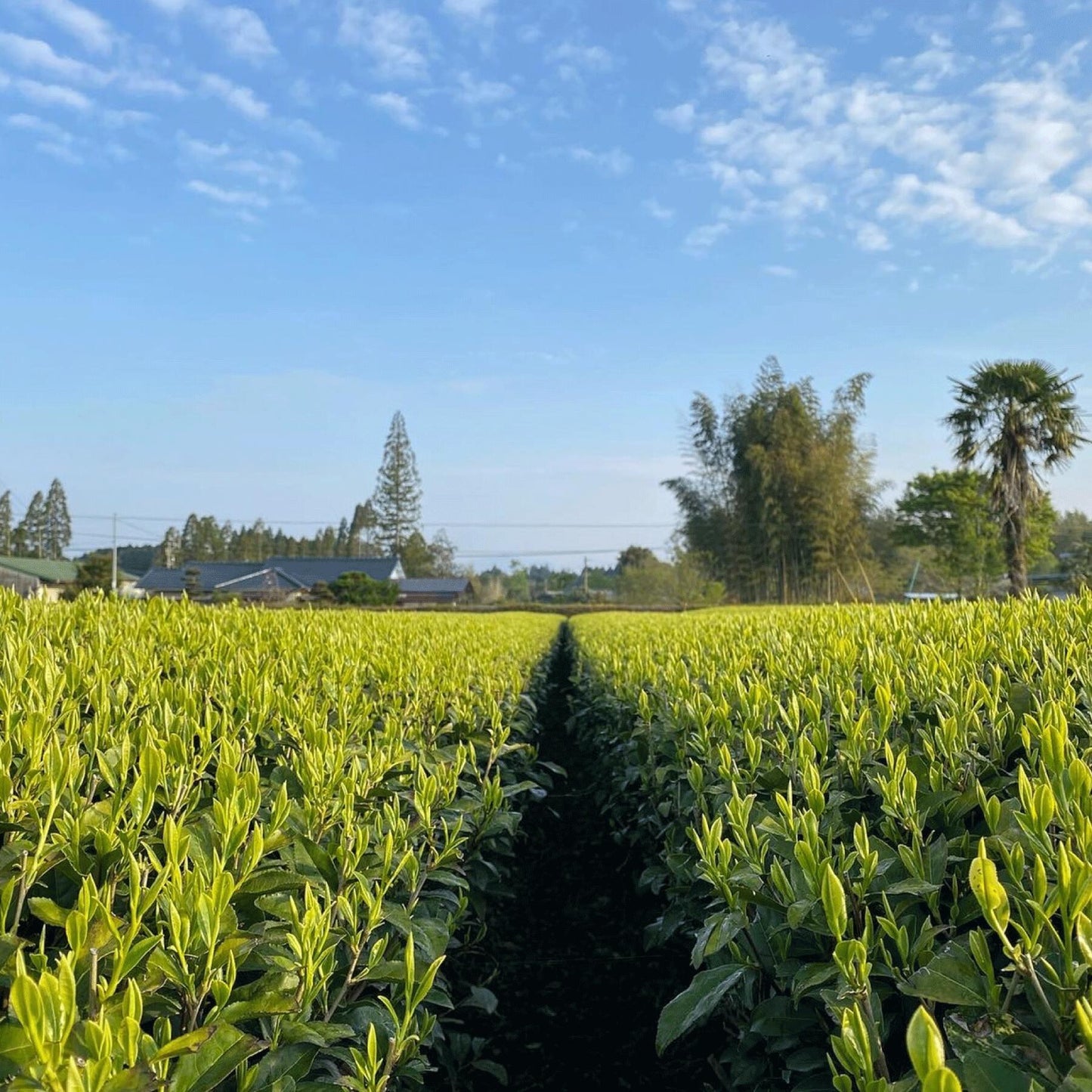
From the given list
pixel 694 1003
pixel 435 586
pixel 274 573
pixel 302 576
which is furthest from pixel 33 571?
pixel 694 1003

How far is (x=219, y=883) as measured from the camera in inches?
32.9

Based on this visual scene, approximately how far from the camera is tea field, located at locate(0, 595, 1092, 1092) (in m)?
0.76

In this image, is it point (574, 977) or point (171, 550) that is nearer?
point (574, 977)

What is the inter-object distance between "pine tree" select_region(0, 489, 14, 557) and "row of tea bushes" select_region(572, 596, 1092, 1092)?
83.9m

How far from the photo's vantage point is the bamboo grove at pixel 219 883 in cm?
75

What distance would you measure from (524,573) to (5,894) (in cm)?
8012

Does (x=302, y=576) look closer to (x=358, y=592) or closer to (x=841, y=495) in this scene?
(x=358, y=592)

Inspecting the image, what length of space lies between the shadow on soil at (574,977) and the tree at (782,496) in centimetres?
1873

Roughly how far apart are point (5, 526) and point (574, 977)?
84863 millimetres

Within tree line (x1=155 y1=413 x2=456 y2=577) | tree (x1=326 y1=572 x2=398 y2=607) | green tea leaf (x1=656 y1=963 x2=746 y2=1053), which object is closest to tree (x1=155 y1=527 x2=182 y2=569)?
tree line (x1=155 y1=413 x2=456 y2=577)

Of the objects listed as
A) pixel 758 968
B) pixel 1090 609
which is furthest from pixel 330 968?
pixel 1090 609

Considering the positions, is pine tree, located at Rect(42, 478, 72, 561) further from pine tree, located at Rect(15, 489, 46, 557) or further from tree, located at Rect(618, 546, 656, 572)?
tree, located at Rect(618, 546, 656, 572)

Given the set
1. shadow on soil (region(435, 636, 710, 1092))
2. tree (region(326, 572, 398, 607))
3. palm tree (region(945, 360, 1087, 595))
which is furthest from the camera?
tree (region(326, 572, 398, 607))

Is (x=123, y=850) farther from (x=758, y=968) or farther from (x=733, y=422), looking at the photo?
(x=733, y=422)
